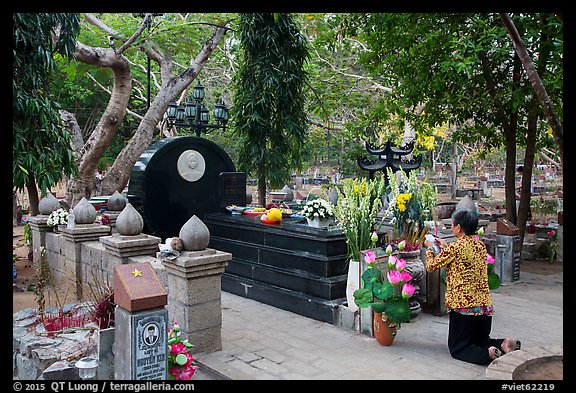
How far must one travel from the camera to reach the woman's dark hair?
5.44m

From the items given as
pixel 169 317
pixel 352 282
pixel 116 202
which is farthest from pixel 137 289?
pixel 116 202

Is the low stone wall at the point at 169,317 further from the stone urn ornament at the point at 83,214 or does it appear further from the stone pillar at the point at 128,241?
the stone urn ornament at the point at 83,214

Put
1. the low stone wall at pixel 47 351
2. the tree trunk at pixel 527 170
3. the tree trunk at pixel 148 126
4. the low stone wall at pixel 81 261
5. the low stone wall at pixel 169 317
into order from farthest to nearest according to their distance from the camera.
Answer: the tree trunk at pixel 148 126, the tree trunk at pixel 527 170, the low stone wall at pixel 81 261, the low stone wall at pixel 169 317, the low stone wall at pixel 47 351

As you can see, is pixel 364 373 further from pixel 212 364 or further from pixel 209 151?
pixel 209 151

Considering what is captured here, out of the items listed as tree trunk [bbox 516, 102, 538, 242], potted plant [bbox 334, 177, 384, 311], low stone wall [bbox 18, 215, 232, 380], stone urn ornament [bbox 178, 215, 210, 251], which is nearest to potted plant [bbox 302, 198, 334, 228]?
potted plant [bbox 334, 177, 384, 311]

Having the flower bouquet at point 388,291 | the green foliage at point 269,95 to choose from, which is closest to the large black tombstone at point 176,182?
the green foliage at point 269,95

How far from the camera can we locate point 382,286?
5.80m

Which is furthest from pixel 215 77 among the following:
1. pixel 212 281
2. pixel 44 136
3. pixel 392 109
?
pixel 212 281

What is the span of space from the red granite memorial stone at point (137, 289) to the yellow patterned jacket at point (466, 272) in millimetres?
2802

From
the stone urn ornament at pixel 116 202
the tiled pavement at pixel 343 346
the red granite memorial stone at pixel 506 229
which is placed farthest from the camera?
the stone urn ornament at pixel 116 202

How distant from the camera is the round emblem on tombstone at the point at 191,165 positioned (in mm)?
9859

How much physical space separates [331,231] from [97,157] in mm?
7779

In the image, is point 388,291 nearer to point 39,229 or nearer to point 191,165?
point 191,165

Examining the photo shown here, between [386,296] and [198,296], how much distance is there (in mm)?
1994
